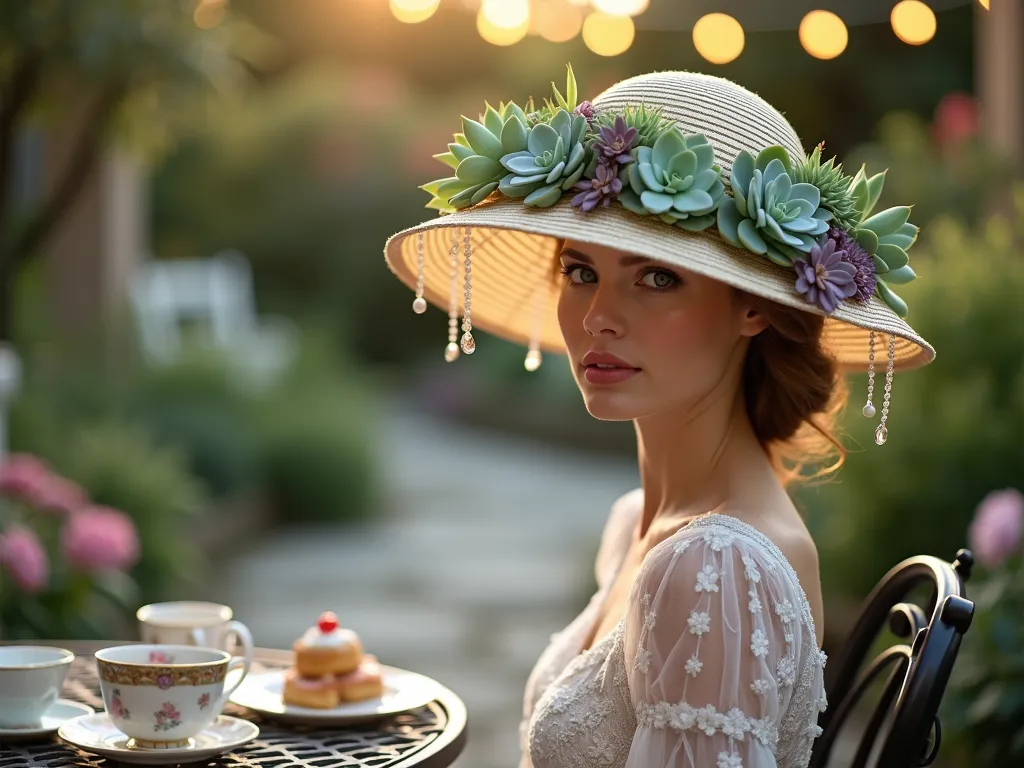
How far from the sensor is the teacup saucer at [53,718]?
66.3 inches

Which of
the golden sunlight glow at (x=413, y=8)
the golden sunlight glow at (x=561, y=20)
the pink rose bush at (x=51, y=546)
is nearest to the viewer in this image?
the pink rose bush at (x=51, y=546)

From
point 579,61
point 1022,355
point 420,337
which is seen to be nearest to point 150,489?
point 1022,355

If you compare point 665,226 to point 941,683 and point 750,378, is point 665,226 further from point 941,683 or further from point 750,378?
point 941,683

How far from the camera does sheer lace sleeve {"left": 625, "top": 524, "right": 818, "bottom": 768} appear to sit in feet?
4.91

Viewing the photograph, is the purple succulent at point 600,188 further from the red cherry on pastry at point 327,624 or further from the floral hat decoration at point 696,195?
the red cherry on pastry at point 327,624

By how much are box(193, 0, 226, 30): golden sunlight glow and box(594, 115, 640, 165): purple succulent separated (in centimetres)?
388

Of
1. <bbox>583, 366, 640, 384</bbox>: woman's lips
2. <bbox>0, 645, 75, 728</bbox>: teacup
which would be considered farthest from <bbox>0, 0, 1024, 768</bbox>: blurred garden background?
<bbox>0, 645, 75, 728</bbox>: teacup

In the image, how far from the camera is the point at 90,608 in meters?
4.34

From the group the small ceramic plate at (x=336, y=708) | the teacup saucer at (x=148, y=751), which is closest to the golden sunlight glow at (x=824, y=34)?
the small ceramic plate at (x=336, y=708)

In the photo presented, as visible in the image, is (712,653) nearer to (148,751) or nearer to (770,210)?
(770,210)

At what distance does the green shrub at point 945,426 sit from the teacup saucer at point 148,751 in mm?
3227

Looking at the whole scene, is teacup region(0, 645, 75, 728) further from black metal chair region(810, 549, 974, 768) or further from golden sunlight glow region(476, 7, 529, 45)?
golden sunlight glow region(476, 7, 529, 45)

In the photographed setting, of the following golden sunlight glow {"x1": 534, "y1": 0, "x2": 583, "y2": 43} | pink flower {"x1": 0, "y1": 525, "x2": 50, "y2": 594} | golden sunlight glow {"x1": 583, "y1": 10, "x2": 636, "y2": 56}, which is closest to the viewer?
pink flower {"x1": 0, "y1": 525, "x2": 50, "y2": 594}

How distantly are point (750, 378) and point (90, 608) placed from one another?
303cm
